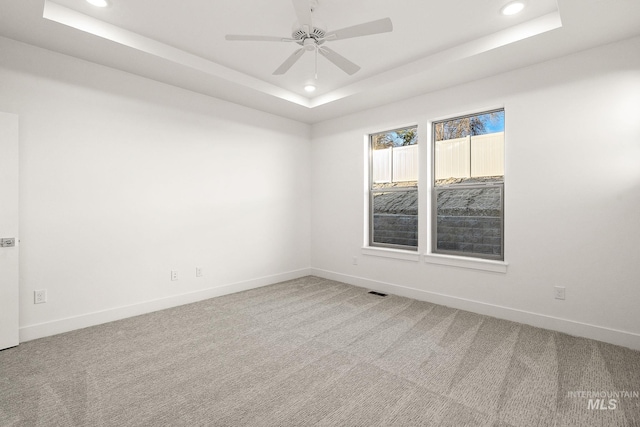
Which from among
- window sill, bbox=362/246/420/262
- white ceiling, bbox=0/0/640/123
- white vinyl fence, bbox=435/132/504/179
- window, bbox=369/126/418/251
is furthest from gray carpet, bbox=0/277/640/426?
white ceiling, bbox=0/0/640/123

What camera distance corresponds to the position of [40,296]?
2879 millimetres

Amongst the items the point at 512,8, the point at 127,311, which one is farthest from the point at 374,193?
the point at 127,311

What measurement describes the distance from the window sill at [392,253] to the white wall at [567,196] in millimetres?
274

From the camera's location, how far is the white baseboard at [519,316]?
8.84ft

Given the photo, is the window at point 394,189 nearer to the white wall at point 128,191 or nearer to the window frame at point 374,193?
the window frame at point 374,193

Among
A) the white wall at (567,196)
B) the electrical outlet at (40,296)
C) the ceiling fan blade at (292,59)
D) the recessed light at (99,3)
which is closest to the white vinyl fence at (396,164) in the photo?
the white wall at (567,196)

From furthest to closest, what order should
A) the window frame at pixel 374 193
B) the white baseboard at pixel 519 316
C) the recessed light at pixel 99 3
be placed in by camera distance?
the window frame at pixel 374 193 < the white baseboard at pixel 519 316 < the recessed light at pixel 99 3

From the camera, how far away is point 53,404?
1.89 meters

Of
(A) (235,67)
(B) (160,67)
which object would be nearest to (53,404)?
(B) (160,67)

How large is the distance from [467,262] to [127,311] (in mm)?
3952

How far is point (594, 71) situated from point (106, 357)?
502cm

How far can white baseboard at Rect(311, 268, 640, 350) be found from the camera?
8.84 feet

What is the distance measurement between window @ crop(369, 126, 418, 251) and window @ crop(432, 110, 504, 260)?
13.2 inches

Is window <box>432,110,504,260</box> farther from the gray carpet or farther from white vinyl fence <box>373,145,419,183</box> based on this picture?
the gray carpet
